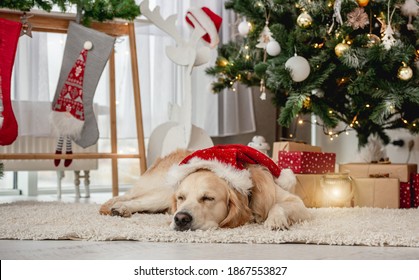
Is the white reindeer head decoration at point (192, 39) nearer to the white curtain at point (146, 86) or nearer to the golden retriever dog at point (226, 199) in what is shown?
the white curtain at point (146, 86)

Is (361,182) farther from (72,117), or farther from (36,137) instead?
(36,137)

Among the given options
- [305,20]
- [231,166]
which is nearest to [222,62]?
[305,20]

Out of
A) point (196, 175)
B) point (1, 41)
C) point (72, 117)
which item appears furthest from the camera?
point (72, 117)

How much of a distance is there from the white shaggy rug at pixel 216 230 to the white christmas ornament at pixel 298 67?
738mm

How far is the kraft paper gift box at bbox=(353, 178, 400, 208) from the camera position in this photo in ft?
9.09

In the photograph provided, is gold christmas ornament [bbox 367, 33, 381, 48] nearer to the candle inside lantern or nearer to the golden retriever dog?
the candle inside lantern

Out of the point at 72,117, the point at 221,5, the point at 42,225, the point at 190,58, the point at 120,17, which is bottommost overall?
the point at 42,225

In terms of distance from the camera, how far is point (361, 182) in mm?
2797

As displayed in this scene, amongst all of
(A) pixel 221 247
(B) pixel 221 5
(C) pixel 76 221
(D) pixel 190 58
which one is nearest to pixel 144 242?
(A) pixel 221 247

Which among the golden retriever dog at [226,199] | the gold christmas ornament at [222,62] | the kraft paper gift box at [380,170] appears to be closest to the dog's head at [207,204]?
the golden retriever dog at [226,199]

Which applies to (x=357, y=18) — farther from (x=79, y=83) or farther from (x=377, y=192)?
(x=79, y=83)

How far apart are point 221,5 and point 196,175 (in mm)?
2485

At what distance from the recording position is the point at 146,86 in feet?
13.2

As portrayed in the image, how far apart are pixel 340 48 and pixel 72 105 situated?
1.41m
